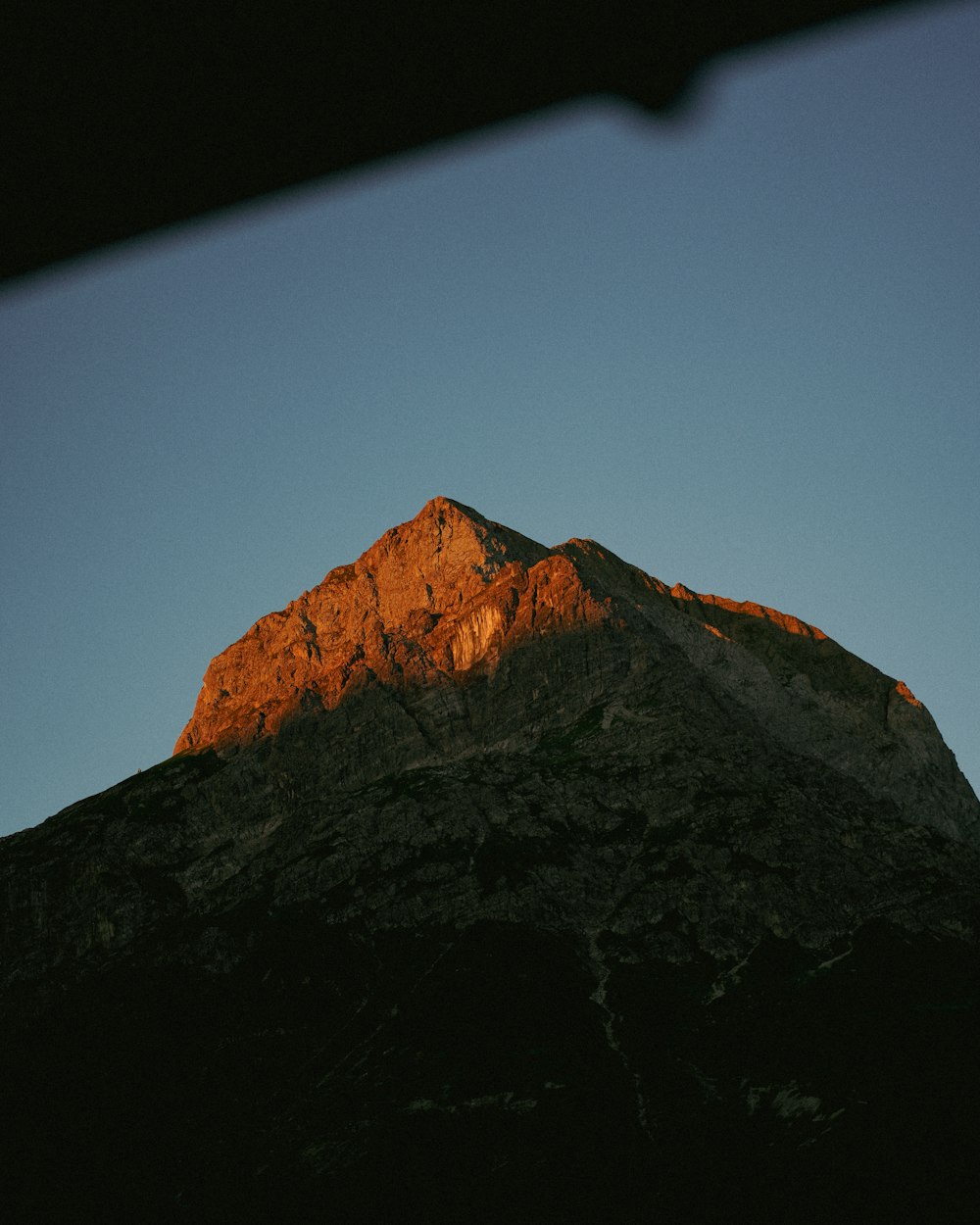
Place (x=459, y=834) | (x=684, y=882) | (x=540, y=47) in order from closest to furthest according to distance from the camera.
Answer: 1. (x=540, y=47)
2. (x=684, y=882)
3. (x=459, y=834)

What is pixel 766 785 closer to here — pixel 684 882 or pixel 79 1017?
pixel 684 882

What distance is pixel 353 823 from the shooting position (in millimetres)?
183375

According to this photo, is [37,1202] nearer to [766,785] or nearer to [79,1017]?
[79,1017]

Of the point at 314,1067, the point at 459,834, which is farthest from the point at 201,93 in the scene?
the point at 459,834

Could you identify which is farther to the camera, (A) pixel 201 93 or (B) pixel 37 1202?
(B) pixel 37 1202

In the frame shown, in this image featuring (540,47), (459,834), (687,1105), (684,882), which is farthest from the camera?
(459,834)

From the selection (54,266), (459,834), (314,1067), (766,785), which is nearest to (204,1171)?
(314,1067)

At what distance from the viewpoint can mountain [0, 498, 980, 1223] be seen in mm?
118688

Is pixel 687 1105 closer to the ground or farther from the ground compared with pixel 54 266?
closer to the ground

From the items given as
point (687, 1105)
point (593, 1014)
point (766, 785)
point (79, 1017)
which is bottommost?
point (687, 1105)

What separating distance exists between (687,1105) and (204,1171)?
4908 centimetres

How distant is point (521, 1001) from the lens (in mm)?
147250

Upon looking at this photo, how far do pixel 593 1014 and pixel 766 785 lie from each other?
156ft

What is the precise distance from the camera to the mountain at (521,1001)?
119 m
